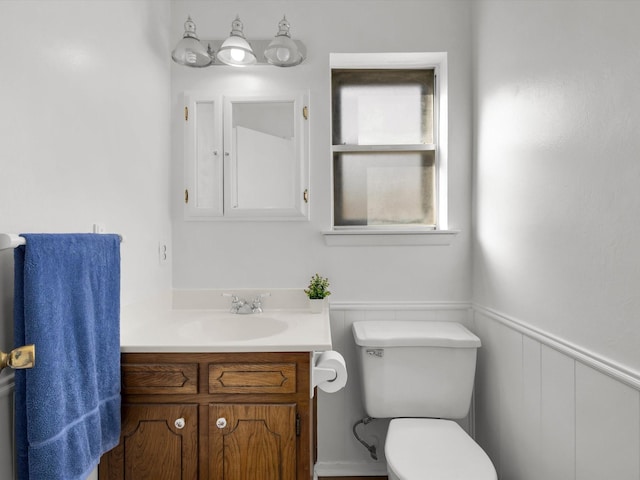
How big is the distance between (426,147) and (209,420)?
1.57 m

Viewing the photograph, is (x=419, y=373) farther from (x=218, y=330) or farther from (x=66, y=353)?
(x=66, y=353)

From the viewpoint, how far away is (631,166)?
87 centimetres

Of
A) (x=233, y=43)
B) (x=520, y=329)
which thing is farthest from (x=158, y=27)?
(x=520, y=329)

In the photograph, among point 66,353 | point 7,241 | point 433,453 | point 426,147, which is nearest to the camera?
point 7,241

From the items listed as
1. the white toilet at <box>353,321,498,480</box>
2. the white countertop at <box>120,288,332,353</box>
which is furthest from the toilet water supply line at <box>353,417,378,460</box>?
the white countertop at <box>120,288,332,353</box>

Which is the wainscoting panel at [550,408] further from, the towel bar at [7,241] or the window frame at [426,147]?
the towel bar at [7,241]

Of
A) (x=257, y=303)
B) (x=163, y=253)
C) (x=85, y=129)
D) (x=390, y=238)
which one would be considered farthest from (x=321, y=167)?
(x=85, y=129)

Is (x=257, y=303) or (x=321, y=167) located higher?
(x=321, y=167)

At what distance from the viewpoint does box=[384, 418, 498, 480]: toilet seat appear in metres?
1.18

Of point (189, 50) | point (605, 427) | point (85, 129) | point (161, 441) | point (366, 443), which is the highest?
point (189, 50)

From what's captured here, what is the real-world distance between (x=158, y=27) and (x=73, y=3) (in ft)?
1.99

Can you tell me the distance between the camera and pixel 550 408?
1.19 m

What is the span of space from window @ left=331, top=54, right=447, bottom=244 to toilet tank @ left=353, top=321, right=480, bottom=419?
0.61m

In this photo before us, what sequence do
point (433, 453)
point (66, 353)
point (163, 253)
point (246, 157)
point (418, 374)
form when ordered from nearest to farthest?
1. point (66, 353)
2. point (433, 453)
3. point (418, 374)
4. point (163, 253)
5. point (246, 157)
